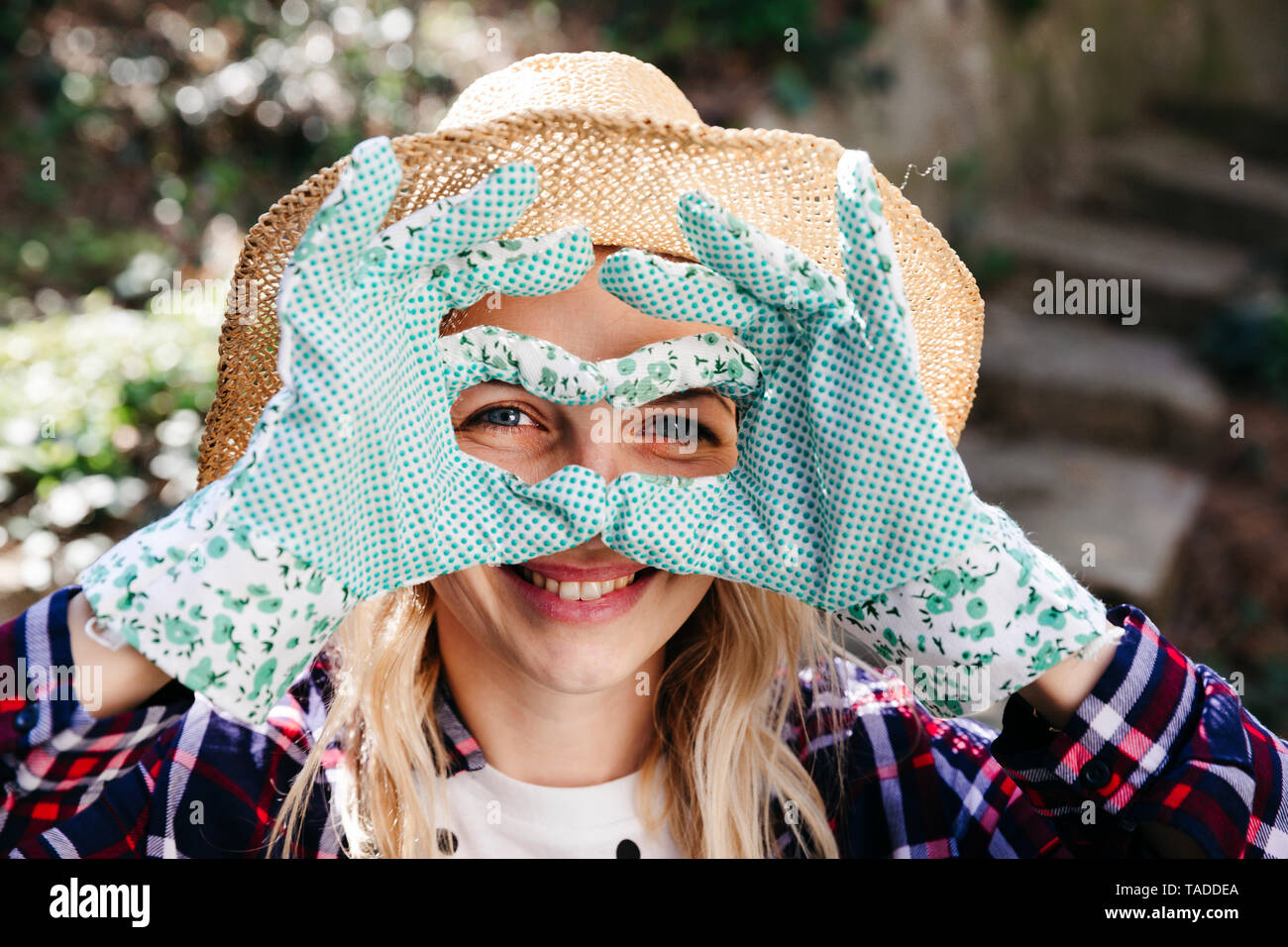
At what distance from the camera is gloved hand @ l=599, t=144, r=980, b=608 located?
1.20 meters

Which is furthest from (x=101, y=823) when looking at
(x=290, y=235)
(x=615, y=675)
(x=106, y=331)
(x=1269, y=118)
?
(x=1269, y=118)

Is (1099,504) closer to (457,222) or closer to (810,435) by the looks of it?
(810,435)

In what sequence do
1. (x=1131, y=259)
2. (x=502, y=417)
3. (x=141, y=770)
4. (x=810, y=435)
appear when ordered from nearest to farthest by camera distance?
(x=810, y=435)
(x=502, y=417)
(x=141, y=770)
(x=1131, y=259)

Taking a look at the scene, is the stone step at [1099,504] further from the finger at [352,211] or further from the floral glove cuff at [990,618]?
the finger at [352,211]

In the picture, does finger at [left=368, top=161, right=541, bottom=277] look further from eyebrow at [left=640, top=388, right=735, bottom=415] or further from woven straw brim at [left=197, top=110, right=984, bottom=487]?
eyebrow at [left=640, top=388, right=735, bottom=415]

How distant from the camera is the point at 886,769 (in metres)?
1.65

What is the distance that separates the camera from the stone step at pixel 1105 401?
15.5 feet

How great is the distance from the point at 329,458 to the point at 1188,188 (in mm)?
6060

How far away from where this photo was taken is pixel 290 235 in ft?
4.49

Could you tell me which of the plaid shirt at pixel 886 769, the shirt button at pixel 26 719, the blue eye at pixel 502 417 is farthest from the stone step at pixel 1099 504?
the shirt button at pixel 26 719

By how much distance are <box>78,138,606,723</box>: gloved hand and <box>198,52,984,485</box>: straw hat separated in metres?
0.12

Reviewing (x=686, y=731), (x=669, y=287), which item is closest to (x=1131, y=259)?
(x=686, y=731)

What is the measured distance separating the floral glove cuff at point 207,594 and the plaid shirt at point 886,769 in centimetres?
12
